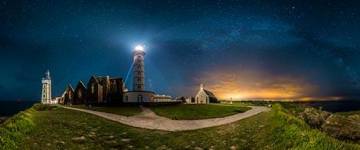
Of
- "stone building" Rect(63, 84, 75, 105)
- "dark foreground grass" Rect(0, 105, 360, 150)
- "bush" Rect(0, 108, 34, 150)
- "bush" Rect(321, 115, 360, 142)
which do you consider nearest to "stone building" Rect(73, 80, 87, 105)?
"stone building" Rect(63, 84, 75, 105)

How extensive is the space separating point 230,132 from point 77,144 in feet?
31.9

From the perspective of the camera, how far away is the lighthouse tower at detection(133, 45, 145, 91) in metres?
62.3

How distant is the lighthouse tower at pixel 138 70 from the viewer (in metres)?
62.3

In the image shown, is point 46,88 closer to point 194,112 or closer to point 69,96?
point 69,96

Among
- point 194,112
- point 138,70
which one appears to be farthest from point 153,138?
point 138,70

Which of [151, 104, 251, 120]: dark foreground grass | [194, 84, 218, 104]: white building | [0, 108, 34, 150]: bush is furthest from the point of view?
[194, 84, 218, 104]: white building

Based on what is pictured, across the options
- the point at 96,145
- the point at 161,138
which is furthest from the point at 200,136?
the point at 96,145

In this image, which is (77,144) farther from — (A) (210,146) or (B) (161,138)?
(A) (210,146)

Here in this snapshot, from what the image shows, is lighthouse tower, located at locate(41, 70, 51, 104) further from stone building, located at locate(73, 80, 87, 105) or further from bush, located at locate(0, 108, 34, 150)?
bush, located at locate(0, 108, 34, 150)

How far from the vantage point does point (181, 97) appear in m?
75.6

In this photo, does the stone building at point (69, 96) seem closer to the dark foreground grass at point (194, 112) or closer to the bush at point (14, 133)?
the dark foreground grass at point (194, 112)

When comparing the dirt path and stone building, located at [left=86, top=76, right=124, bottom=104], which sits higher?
stone building, located at [left=86, top=76, right=124, bottom=104]

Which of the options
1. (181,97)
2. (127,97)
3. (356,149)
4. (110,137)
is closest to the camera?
(356,149)

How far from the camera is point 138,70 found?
6281 centimetres
